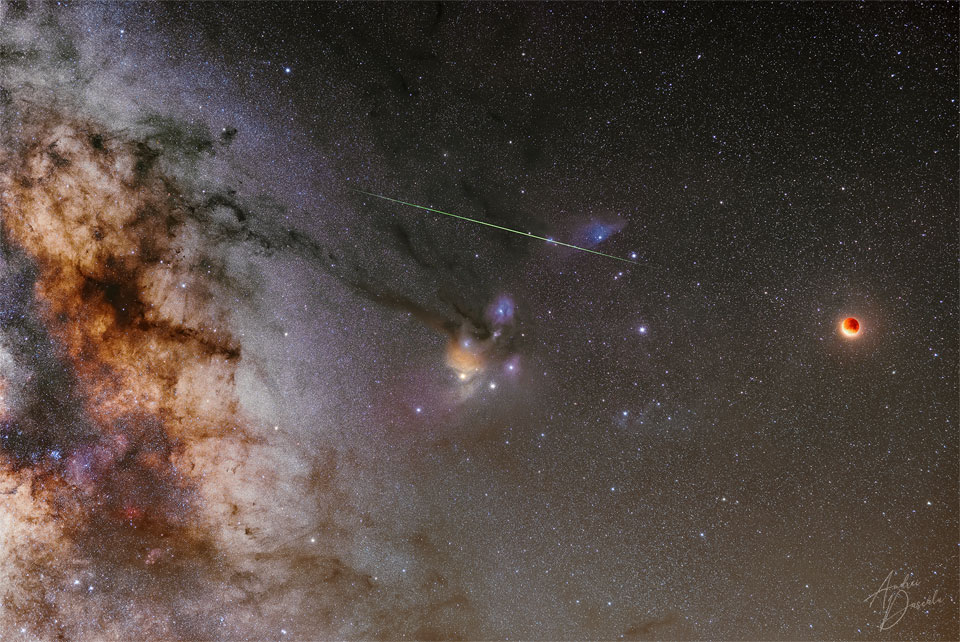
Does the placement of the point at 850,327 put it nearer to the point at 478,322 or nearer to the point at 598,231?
the point at 598,231

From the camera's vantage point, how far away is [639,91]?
4.00 m

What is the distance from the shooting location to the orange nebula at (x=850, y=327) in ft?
13.3

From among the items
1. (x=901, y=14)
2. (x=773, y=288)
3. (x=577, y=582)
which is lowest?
(x=577, y=582)

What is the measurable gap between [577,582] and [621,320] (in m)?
2.76

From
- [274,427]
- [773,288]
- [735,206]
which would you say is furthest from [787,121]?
[274,427]

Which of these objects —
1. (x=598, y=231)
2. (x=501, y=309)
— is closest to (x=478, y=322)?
(x=501, y=309)

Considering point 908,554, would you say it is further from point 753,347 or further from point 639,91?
point 639,91

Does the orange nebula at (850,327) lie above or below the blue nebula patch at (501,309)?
above

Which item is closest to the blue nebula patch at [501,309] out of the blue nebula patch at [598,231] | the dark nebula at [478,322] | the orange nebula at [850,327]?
the dark nebula at [478,322]

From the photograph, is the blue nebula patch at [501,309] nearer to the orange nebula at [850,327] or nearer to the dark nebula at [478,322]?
the dark nebula at [478,322]

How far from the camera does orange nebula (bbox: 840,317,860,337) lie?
13.3 feet

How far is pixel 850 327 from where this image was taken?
4066mm

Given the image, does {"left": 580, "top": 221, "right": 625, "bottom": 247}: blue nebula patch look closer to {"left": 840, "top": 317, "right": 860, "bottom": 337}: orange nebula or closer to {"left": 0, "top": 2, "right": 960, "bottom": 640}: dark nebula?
{"left": 0, "top": 2, "right": 960, "bottom": 640}: dark nebula

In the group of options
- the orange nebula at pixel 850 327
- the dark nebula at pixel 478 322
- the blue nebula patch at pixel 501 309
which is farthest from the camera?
the blue nebula patch at pixel 501 309
